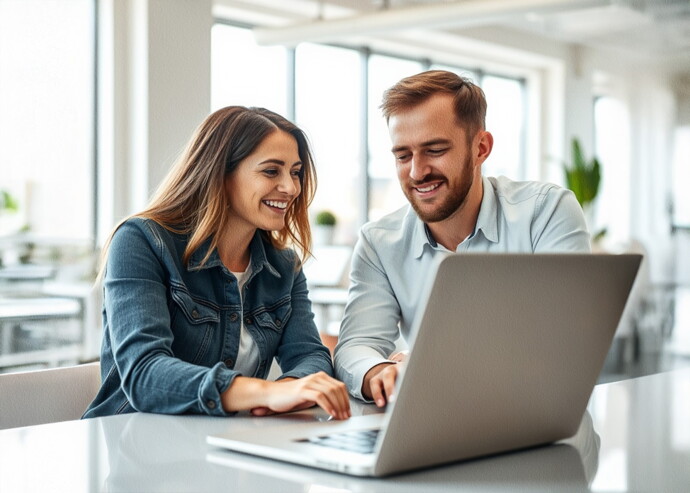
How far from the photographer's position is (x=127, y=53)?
545 cm

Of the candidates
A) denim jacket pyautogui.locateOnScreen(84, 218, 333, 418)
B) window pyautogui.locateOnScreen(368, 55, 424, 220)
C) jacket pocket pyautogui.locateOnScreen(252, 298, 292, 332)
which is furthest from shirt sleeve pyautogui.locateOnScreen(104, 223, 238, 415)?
window pyautogui.locateOnScreen(368, 55, 424, 220)

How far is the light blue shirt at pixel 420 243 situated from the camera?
2.02 metres

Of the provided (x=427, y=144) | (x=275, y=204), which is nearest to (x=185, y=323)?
(x=275, y=204)

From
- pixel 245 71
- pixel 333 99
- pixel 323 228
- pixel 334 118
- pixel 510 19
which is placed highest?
pixel 510 19

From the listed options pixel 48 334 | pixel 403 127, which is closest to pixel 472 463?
pixel 403 127

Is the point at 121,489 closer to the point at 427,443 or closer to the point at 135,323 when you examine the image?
the point at 427,443

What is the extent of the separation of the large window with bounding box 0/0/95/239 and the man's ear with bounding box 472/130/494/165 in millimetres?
3684

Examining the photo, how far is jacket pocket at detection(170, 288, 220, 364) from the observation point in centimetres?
170

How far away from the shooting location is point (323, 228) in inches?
297

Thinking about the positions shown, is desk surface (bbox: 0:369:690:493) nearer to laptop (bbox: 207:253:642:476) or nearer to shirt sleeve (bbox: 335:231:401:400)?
laptop (bbox: 207:253:642:476)

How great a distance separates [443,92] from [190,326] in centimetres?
86

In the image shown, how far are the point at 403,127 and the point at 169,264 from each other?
26.7 inches

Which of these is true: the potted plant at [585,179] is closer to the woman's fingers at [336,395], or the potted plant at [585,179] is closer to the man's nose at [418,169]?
the man's nose at [418,169]

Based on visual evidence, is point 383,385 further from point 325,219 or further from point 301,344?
point 325,219
